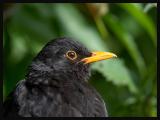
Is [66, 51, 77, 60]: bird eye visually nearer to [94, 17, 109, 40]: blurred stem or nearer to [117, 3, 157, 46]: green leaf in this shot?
[94, 17, 109, 40]: blurred stem

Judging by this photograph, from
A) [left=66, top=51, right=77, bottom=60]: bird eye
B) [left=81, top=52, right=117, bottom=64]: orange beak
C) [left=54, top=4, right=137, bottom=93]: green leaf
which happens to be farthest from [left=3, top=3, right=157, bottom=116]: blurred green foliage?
[left=66, top=51, right=77, bottom=60]: bird eye

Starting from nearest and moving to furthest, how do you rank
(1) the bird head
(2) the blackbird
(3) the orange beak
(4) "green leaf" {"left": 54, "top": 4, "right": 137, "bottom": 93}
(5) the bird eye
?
(2) the blackbird
(1) the bird head
(5) the bird eye
(3) the orange beak
(4) "green leaf" {"left": 54, "top": 4, "right": 137, "bottom": 93}

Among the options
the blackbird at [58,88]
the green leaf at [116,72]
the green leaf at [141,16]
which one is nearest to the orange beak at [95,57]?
the blackbird at [58,88]

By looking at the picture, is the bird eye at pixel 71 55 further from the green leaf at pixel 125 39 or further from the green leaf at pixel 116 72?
the green leaf at pixel 125 39

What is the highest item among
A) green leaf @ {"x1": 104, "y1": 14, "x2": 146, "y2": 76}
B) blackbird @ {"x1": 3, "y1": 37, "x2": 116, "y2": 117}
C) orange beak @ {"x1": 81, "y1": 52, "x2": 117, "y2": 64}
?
green leaf @ {"x1": 104, "y1": 14, "x2": 146, "y2": 76}

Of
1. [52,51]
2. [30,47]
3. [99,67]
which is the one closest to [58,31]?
[30,47]

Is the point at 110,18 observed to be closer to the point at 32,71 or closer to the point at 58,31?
the point at 58,31

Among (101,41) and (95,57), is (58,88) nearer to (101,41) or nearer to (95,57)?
(95,57)
